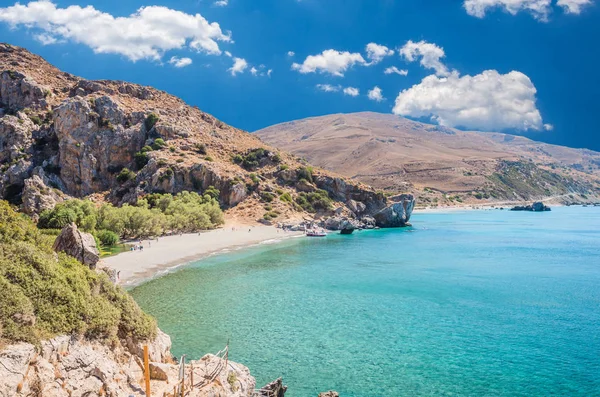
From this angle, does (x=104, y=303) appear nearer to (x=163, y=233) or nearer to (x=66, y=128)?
(x=163, y=233)

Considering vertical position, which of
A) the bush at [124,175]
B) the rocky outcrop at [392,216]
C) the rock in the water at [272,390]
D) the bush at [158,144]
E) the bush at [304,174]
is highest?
the bush at [158,144]

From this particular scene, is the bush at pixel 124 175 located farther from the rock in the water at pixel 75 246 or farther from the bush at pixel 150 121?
the rock in the water at pixel 75 246

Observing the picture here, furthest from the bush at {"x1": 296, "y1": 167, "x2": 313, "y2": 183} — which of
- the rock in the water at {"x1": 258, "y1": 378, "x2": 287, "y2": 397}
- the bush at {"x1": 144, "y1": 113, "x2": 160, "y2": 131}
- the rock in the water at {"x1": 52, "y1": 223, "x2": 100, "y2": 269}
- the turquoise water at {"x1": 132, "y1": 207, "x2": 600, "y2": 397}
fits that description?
the rock in the water at {"x1": 258, "y1": 378, "x2": 287, "y2": 397}

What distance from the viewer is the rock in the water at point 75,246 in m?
20.7

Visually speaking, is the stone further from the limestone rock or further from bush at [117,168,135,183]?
bush at [117,168,135,183]

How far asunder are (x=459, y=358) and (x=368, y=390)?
244 inches

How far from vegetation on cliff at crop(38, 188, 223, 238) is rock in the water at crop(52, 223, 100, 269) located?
3122cm

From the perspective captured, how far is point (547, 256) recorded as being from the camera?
55.2m

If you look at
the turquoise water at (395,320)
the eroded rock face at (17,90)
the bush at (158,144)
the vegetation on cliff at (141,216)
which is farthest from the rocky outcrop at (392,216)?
the eroded rock face at (17,90)

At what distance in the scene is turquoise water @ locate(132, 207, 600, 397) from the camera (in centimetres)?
1900

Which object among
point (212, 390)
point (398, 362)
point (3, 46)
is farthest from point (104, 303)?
point (3, 46)

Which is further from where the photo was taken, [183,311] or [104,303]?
[183,311]

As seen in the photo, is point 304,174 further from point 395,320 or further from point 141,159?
point 395,320

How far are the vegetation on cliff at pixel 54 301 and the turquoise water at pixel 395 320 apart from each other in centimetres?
726
